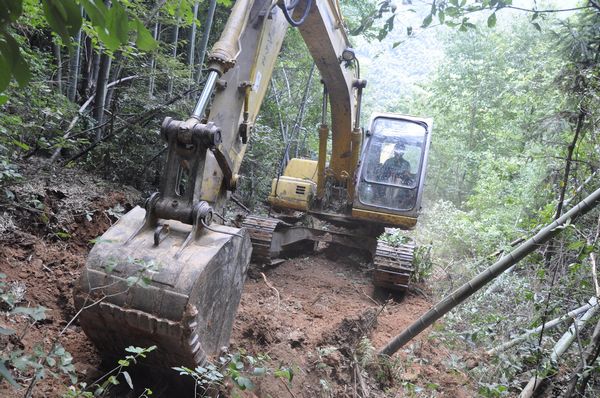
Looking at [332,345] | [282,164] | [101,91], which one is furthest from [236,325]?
[282,164]

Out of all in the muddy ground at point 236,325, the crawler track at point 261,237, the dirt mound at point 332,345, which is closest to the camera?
the muddy ground at point 236,325

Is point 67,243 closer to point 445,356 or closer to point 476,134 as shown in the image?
point 445,356

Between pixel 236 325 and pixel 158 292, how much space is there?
4.59ft

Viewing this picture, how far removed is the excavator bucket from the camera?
8.34 feet

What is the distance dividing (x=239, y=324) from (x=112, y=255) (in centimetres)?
146

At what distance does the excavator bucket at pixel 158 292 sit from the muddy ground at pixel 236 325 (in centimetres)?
37

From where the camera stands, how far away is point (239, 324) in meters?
3.89

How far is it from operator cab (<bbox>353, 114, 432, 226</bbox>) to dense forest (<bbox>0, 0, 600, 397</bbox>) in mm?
652

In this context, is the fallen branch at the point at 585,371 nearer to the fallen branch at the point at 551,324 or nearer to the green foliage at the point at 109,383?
the fallen branch at the point at 551,324

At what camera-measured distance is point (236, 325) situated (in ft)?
12.7

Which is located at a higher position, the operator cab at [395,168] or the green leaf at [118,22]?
the green leaf at [118,22]

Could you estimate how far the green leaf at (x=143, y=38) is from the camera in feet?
4.05

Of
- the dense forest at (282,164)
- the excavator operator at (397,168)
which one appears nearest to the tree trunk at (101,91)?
the dense forest at (282,164)

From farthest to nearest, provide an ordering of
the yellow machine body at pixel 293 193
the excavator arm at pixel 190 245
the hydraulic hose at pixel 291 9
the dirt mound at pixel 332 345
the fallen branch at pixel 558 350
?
1. the yellow machine body at pixel 293 193
2. the hydraulic hose at pixel 291 9
3. the dirt mound at pixel 332 345
4. the fallen branch at pixel 558 350
5. the excavator arm at pixel 190 245
